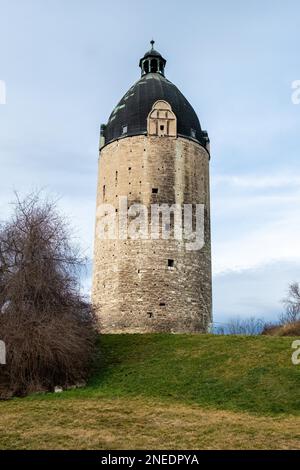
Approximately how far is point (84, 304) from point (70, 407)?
4.83 m

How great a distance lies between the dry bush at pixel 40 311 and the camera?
1376 centimetres

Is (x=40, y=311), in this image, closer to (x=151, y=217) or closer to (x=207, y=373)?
(x=207, y=373)

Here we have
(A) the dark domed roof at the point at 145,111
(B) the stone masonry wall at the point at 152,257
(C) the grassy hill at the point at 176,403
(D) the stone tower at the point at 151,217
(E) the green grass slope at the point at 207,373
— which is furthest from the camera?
(A) the dark domed roof at the point at 145,111

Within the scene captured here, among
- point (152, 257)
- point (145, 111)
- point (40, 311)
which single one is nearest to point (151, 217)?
point (152, 257)

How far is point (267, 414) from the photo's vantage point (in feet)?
37.0

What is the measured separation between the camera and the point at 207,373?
14461 mm

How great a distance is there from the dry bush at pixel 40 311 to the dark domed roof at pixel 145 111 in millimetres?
11902

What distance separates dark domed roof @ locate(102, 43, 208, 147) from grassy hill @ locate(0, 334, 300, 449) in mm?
12519

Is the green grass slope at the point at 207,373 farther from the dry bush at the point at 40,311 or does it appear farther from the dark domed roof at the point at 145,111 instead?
the dark domed roof at the point at 145,111

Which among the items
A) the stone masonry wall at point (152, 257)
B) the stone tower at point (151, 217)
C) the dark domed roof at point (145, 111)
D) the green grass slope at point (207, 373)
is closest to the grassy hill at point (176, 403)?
the green grass slope at point (207, 373)

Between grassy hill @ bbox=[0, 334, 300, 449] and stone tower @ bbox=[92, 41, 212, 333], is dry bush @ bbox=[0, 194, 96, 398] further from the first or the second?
stone tower @ bbox=[92, 41, 212, 333]

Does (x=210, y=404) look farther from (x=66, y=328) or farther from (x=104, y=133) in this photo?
(x=104, y=133)

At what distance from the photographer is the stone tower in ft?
80.4
